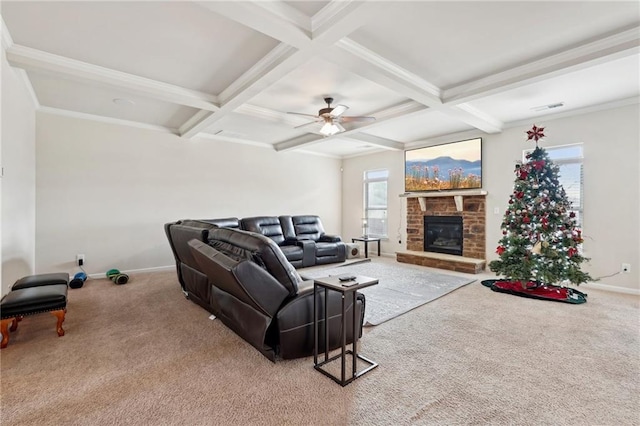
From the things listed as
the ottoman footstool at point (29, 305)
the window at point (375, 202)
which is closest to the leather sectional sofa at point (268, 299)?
the ottoman footstool at point (29, 305)

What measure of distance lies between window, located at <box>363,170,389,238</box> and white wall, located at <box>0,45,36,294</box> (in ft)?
21.0

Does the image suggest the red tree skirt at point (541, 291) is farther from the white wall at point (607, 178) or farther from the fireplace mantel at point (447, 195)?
the fireplace mantel at point (447, 195)

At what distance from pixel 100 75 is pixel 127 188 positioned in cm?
255

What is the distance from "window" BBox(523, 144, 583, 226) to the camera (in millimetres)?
4684

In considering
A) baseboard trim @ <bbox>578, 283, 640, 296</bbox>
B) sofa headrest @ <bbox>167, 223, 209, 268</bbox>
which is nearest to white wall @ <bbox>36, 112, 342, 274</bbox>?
sofa headrest @ <bbox>167, 223, 209, 268</bbox>

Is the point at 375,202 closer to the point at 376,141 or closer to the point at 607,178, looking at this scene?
the point at 376,141

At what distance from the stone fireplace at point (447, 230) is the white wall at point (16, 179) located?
620 centimetres

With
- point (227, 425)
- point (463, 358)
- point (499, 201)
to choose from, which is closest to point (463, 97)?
point (499, 201)

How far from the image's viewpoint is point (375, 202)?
26.1 ft

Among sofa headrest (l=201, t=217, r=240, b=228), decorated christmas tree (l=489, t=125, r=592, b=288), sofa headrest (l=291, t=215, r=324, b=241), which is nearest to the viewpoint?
decorated christmas tree (l=489, t=125, r=592, b=288)

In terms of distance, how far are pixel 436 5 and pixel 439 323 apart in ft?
9.49

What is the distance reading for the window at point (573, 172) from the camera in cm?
468

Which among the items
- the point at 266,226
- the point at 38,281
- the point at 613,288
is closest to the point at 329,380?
the point at 38,281

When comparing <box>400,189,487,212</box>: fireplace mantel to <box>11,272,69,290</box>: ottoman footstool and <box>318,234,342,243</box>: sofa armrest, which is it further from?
<box>11,272,69,290</box>: ottoman footstool
